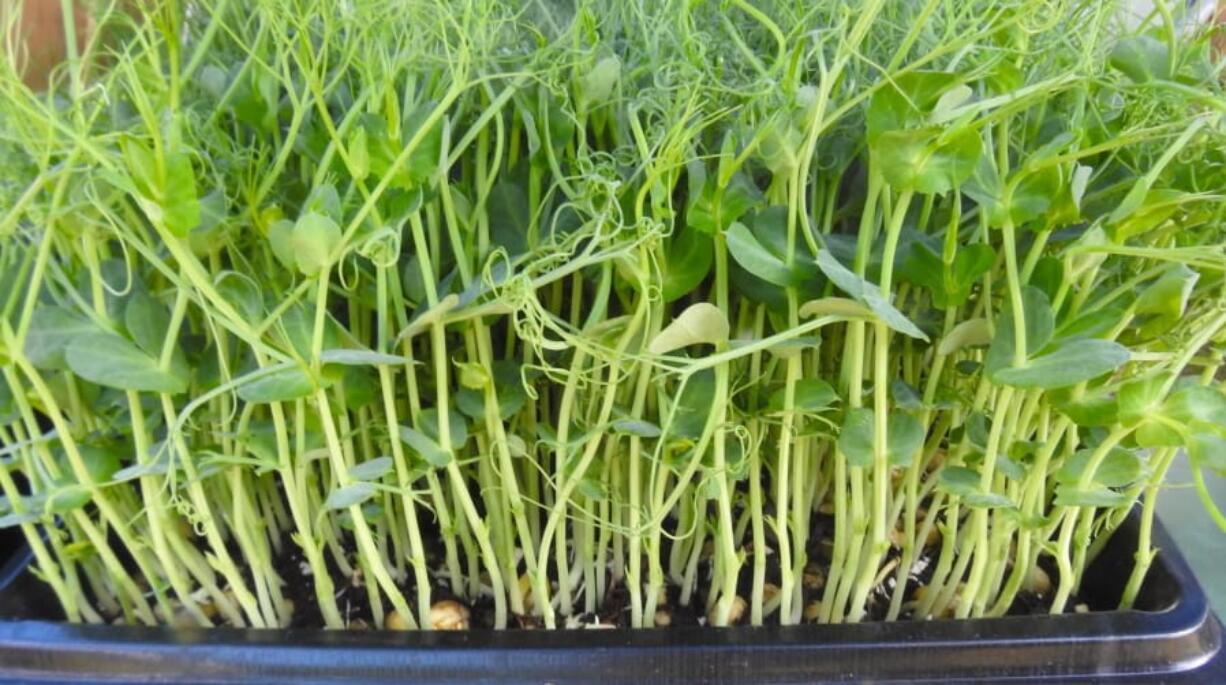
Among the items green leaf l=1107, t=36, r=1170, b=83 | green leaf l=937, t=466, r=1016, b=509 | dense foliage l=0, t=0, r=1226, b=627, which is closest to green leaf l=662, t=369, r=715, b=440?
dense foliage l=0, t=0, r=1226, b=627

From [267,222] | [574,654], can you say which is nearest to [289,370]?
[267,222]

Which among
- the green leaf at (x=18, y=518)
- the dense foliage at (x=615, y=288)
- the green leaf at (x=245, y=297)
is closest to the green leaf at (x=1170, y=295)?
the dense foliage at (x=615, y=288)

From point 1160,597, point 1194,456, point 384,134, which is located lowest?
point 1160,597

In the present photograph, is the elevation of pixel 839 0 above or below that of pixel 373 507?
above

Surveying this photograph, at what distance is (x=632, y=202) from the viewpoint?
14.2 inches

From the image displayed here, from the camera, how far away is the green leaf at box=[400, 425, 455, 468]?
1.25ft

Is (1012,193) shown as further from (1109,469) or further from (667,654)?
(667,654)

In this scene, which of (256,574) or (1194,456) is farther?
(256,574)

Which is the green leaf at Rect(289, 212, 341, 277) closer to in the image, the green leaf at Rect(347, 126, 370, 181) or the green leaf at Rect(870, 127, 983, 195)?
the green leaf at Rect(347, 126, 370, 181)

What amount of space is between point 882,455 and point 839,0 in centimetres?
19

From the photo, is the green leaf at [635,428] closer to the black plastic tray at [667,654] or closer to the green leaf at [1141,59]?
→ the black plastic tray at [667,654]

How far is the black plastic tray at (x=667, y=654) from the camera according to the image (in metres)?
0.39

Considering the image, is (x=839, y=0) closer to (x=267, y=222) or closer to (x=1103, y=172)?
(x=1103, y=172)

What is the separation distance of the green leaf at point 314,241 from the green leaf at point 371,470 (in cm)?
9
